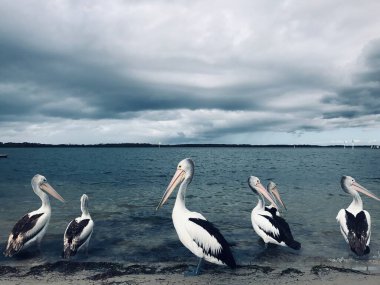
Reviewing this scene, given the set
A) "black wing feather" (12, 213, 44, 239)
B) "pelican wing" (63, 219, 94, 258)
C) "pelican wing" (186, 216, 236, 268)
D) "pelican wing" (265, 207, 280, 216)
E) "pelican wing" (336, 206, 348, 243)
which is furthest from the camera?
"pelican wing" (265, 207, 280, 216)

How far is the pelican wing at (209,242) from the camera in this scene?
21.5 feet

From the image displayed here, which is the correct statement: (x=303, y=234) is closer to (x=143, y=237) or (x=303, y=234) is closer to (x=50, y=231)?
(x=143, y=237)

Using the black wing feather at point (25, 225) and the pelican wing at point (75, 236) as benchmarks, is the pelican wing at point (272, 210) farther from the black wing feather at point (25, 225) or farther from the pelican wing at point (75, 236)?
the black wing feather at point (25, 225)

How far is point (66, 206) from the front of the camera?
15625mm

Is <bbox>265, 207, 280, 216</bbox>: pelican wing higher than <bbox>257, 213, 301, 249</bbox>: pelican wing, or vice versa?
<bbox>265, 207, 280, 216</bbox>: pelican wing

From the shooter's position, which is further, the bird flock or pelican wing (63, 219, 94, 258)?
pelican wing (63, 219, 94, 258)

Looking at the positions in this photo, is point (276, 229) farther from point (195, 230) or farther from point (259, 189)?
point (195, 230)

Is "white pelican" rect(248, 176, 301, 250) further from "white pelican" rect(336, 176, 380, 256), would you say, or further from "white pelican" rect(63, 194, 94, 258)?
"white pelican" rect(63, 194, 94, 258)

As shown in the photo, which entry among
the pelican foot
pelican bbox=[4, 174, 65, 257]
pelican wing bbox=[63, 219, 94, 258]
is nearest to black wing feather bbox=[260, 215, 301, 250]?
the pelican foot

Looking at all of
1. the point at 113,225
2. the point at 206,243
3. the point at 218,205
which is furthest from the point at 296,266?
the point at 218,205

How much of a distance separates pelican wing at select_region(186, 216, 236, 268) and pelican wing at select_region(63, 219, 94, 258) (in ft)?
8.40

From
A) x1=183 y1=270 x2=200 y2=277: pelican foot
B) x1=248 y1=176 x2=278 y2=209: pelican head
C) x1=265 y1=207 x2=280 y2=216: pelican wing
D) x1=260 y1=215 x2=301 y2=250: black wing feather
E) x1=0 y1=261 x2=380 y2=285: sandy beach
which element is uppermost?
x1=248 y1=176 x2=278 y2=209: pelican head

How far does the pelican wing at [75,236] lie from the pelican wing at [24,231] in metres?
0.83

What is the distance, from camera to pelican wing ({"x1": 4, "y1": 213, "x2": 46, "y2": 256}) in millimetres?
7441
